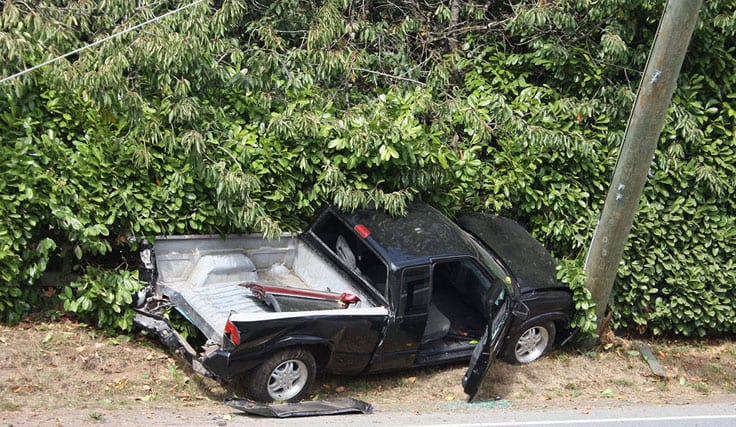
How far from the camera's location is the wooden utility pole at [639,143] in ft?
25.9

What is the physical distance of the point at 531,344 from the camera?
8.74 metres

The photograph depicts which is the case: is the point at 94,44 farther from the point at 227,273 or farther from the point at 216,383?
the point at 216,383

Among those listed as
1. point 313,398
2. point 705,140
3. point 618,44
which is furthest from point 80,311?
point 705,140

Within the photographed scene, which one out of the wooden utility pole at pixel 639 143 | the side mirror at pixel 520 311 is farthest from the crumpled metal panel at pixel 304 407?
the wooden utility pole at pixel 639 143

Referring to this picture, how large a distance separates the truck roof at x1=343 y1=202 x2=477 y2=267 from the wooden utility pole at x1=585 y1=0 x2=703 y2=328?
1.62 meters

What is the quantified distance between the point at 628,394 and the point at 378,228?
3.38 m

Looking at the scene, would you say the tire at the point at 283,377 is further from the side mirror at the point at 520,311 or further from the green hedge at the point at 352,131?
the side mirror at the point at 520,311

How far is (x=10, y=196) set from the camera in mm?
7148

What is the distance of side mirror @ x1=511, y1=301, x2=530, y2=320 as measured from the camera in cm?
774

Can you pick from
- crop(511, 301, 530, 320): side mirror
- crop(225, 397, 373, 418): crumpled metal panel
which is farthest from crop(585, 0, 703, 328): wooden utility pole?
crop(225, 397, 373, 418): crumpled metal panel

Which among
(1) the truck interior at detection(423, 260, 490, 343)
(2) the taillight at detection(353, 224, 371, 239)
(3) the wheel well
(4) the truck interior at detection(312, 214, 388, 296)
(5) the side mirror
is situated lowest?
(3) the wheel well

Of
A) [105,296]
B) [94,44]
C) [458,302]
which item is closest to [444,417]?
[458,302]

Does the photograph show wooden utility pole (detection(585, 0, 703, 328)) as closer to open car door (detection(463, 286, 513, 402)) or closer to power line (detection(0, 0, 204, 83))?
open car door (detection(463, 286, 513, 402))

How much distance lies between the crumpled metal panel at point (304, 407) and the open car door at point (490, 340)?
100cm
